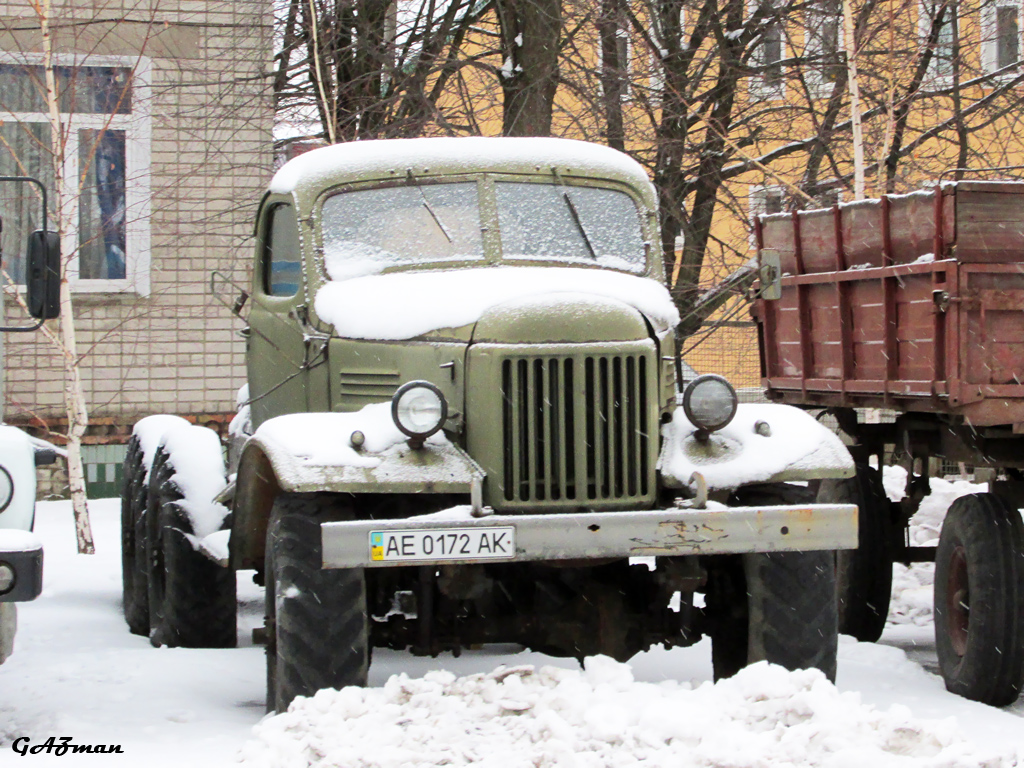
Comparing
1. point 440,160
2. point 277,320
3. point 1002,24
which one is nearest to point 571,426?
point 440,160

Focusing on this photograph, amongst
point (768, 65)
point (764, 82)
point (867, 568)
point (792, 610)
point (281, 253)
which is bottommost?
point (867, 568)

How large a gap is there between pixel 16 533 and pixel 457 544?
1.39m

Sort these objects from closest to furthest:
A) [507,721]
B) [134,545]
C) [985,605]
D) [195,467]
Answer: [507,721] < [985,605] < [195,467] < [134,545]

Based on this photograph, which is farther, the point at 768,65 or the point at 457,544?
the point at 768,65

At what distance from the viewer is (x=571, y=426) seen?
17.0 ft

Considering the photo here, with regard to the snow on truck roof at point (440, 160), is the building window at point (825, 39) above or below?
above

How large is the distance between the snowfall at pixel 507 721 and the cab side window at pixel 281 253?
67.1 inches

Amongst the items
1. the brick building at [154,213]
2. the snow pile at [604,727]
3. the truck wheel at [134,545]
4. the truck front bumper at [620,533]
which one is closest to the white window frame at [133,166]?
the brick building at [154,213]

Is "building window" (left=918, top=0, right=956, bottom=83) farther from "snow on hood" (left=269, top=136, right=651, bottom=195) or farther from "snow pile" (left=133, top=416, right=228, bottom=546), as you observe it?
"snow pile" (left=133, top=416, right=228, bottom=546)

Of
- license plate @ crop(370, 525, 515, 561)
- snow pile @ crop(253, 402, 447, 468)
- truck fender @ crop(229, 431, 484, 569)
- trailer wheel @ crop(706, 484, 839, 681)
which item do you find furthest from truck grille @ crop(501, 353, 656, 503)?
trailer wheel @ crop(706, 484, 839, 681)

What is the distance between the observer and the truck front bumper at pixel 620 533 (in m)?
4.73

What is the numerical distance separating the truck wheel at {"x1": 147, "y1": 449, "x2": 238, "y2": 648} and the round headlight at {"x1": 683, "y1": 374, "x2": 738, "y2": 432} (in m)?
2.66

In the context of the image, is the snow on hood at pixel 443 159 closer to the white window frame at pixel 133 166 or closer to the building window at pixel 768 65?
the white window frame at pixel 133 166

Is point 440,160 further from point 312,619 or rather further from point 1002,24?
point 1002,24
